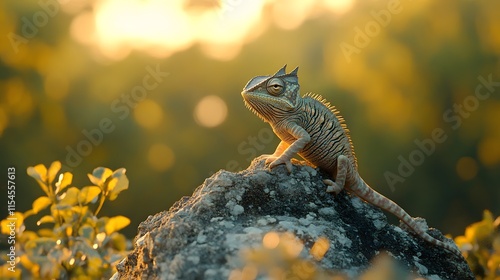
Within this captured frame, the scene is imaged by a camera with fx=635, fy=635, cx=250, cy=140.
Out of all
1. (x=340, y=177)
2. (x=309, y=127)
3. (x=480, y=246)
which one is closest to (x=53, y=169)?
(x=309, y=127)

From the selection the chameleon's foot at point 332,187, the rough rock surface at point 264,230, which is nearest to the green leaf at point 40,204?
the rough rock surface at point 264,230

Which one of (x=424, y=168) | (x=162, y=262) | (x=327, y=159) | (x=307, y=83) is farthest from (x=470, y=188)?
(x=162, y=262)

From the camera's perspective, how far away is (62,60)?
9977 mm

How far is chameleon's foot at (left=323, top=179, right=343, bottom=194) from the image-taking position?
3284 mm

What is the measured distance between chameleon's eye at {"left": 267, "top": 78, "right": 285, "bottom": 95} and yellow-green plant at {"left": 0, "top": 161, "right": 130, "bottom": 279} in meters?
0.99

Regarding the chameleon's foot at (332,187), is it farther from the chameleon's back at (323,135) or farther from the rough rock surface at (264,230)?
the chameleon's back at (323,135)

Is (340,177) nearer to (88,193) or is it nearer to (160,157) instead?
(88,193)

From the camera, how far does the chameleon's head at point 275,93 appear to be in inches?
146

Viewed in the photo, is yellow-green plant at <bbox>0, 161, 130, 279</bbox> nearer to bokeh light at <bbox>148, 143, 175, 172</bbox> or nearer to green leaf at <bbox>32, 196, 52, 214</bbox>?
green leaf at <bbox>32, 196, 52, 214</bbox>

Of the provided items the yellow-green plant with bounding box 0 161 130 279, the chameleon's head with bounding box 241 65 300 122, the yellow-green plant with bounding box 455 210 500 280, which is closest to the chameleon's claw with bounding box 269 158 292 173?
the chameleon's head with bounding box 241 65 300 122

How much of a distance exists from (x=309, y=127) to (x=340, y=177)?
402mm

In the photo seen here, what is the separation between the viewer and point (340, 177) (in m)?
3.46

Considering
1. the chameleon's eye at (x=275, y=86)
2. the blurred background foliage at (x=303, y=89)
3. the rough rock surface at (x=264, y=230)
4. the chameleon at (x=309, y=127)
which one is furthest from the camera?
the blurred background foliage at (x=303, y=89)

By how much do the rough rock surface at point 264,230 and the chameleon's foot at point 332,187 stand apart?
0.03m
